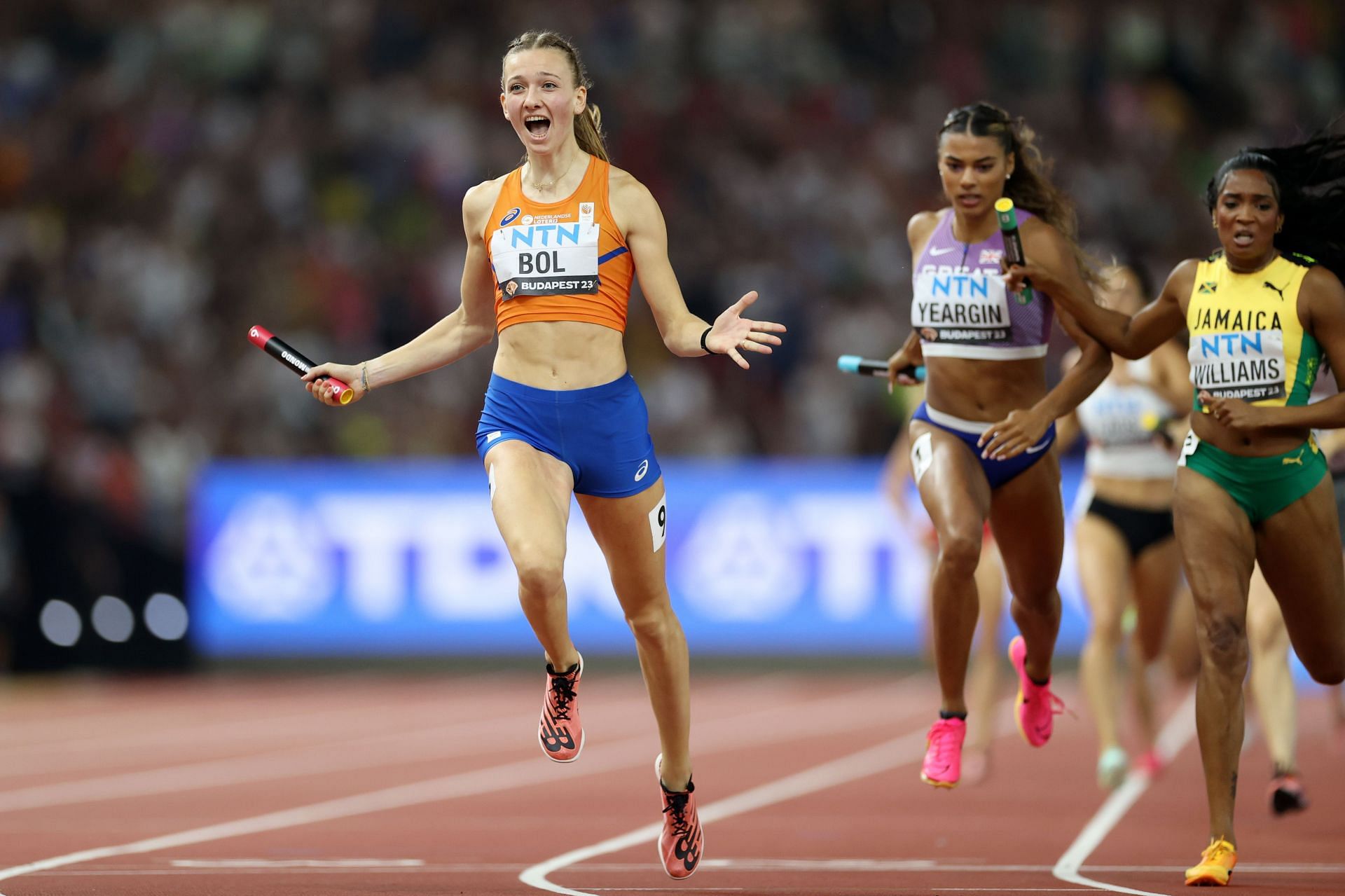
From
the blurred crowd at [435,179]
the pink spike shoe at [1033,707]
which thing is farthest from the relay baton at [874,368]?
the blurred crowd at [435,179]

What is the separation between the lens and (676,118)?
21.4 meters

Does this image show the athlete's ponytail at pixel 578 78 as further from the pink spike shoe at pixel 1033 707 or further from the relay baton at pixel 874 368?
the pink spike shoe at pixel 1033 707

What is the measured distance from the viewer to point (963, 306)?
7578 mm

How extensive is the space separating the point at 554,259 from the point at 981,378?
1.93m

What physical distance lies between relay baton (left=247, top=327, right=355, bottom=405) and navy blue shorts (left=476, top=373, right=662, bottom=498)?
0.55m

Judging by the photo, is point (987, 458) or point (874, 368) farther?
point (874, 368)

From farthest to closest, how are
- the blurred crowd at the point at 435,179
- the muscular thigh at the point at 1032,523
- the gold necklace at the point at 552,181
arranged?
the blurred crowd at the point at 435,179 < the muscular thigh at the point at 1032,523 < the gold necklace at the point at 552,181

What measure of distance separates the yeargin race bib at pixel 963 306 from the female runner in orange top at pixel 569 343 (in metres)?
1.24

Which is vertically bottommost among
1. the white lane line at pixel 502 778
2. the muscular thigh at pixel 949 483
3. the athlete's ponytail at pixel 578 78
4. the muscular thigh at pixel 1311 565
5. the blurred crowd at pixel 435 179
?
the white lane line at pixel 502 778

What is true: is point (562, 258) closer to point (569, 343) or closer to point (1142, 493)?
point (569, 343)

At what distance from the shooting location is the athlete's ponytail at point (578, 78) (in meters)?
6.80

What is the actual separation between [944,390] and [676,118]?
14.1m

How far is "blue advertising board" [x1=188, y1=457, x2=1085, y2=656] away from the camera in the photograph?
57.2 ft

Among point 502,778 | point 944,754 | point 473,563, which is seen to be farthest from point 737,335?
point 473,563
